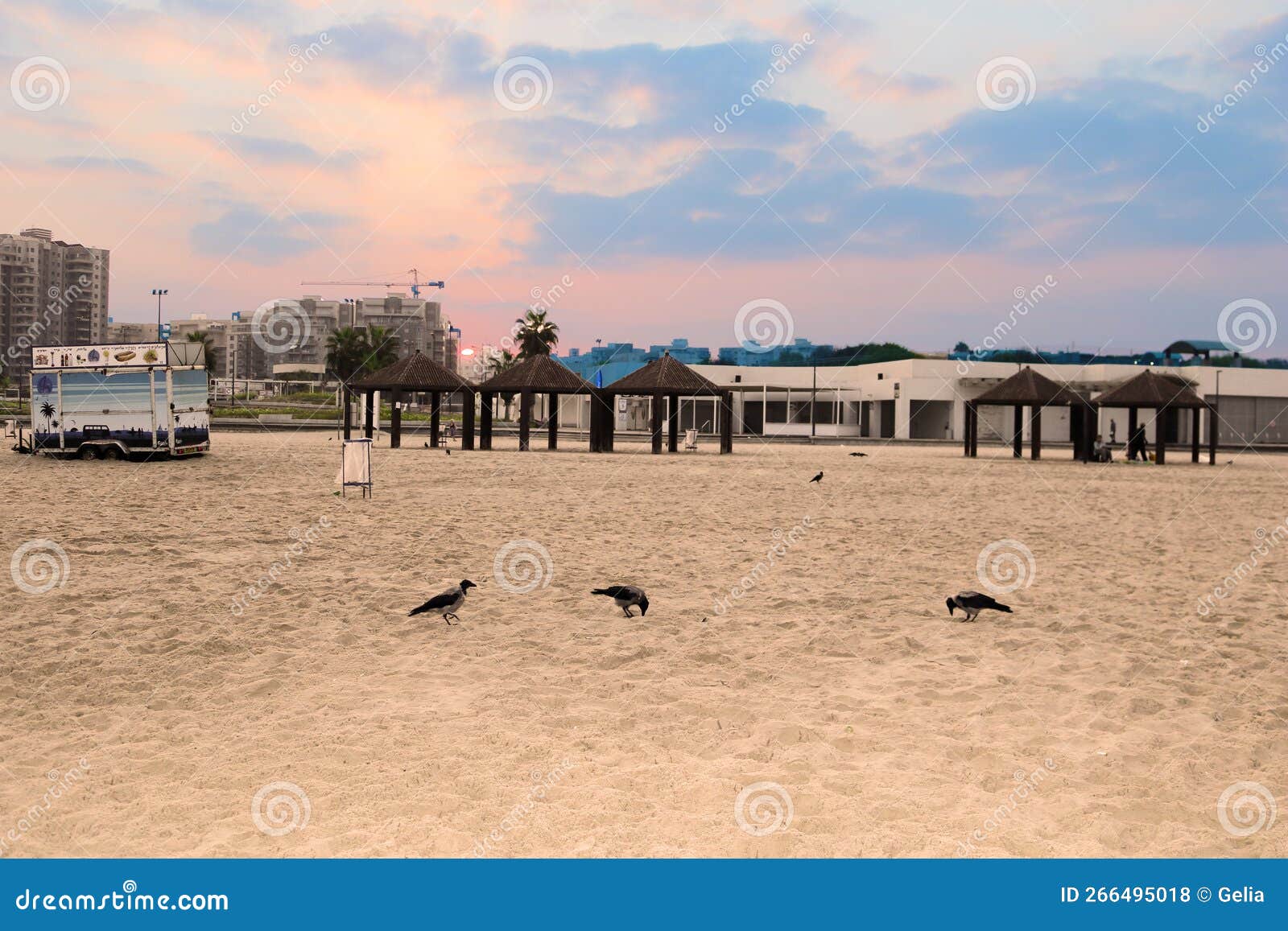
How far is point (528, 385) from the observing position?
31.8 meters

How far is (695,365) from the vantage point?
214ft

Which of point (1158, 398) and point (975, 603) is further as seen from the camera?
point (1158, 398)

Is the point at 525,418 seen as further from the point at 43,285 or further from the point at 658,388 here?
the point at 43,285

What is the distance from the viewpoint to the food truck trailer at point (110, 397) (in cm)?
2166

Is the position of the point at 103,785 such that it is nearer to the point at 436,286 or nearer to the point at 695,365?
the point at 695,365

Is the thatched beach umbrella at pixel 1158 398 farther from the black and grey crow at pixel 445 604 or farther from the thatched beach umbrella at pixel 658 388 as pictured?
the black and grey crow at pixel 445 604

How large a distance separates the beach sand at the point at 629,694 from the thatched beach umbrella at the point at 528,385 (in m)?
19.1

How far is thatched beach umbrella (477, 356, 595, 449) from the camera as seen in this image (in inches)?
1257

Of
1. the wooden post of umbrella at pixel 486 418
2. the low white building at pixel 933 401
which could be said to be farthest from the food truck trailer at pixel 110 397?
the low white building at pixel 933 401

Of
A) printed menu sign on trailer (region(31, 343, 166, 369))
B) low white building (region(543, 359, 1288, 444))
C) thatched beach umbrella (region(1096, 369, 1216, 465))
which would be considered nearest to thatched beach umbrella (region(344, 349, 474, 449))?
printed menu sign on trailer (region(31, 343, 166, 369))

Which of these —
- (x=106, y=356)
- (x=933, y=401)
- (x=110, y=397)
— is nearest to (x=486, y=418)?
(x=110, y=397)

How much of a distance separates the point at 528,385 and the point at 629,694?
26.4 meters

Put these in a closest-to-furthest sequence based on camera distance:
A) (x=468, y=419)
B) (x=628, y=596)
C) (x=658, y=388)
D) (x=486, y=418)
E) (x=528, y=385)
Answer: (x=628, y=596)
(x=528, y=385)
(x=658, y=388)
(x=486, y=418)
(x=468, y=419)

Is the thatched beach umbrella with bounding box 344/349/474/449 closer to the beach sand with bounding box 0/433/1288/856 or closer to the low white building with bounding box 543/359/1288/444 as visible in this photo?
the beach sand with bounding box 0/433/1288/856
